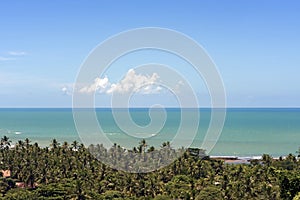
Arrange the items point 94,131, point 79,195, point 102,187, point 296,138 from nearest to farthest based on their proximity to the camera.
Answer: point 94,131, point 79,195, point 102,187, point 296,138

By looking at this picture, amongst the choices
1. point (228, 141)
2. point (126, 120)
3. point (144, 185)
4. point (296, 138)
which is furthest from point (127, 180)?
point (296, 138)

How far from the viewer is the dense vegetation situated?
32.4m

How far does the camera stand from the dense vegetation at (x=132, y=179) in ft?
106

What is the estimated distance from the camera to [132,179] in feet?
116

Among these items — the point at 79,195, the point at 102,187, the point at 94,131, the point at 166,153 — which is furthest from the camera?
the point at 102,187

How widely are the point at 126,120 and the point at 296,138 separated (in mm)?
94474

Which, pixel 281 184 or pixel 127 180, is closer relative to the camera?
pixel 281 184

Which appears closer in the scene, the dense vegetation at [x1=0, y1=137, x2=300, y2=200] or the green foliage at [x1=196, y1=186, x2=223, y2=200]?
the green foliage at [x1=196, y1=186, x2=223, y2=200]

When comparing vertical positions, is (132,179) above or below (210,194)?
above

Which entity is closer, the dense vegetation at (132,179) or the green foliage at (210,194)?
the green foliage at (210,194)

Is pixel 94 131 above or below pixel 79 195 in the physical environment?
above

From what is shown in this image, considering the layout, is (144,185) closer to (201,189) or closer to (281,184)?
(201,189)

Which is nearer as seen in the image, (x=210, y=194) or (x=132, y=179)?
(x=210, y=194)

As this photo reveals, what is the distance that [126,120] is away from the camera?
38.0ft
